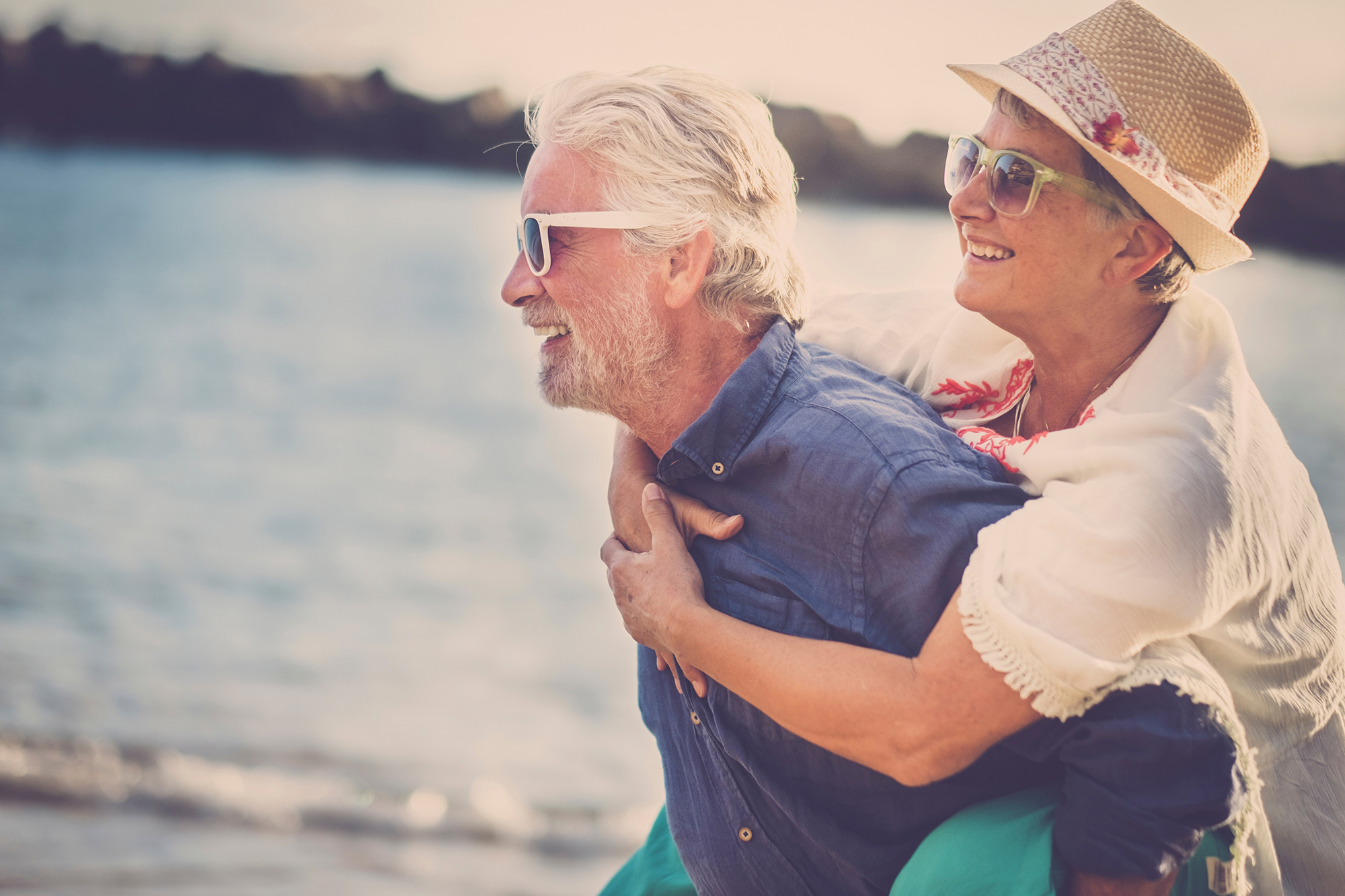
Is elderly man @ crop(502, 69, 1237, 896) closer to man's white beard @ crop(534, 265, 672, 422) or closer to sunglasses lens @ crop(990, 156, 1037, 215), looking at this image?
man's white beard @ crop(534, 265, 672, 422)

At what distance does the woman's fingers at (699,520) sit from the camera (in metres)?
2.05

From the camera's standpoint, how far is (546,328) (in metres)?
2.41

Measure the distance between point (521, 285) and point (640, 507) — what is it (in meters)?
0.60

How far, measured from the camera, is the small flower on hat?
1840 mm

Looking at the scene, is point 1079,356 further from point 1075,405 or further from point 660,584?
point 660,584

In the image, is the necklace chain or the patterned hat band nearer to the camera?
the patterned hat band

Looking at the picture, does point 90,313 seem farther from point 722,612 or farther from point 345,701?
point 722,612

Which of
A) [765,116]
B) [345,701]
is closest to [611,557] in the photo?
[765,116]

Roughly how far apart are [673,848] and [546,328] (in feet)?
4.40

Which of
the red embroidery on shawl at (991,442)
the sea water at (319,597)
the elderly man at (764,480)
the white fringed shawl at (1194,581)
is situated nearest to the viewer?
the white fringed shawl at (1194,581)

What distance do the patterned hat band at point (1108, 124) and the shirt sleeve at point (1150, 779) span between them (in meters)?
0.90

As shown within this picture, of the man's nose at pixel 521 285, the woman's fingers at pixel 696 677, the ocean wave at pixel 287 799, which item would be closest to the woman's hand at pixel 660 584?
the woman's fingers at pixel 696 677

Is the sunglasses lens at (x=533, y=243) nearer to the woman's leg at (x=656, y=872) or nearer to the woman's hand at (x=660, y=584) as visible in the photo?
the woman's hand at (x=660, y=584)

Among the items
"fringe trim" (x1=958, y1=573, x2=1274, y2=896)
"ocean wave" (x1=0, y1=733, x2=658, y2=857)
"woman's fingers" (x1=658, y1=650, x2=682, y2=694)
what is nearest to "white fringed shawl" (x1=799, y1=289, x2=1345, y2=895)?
"fringe trim" (x1=958, y1=573, x2=1274, y2=896)
